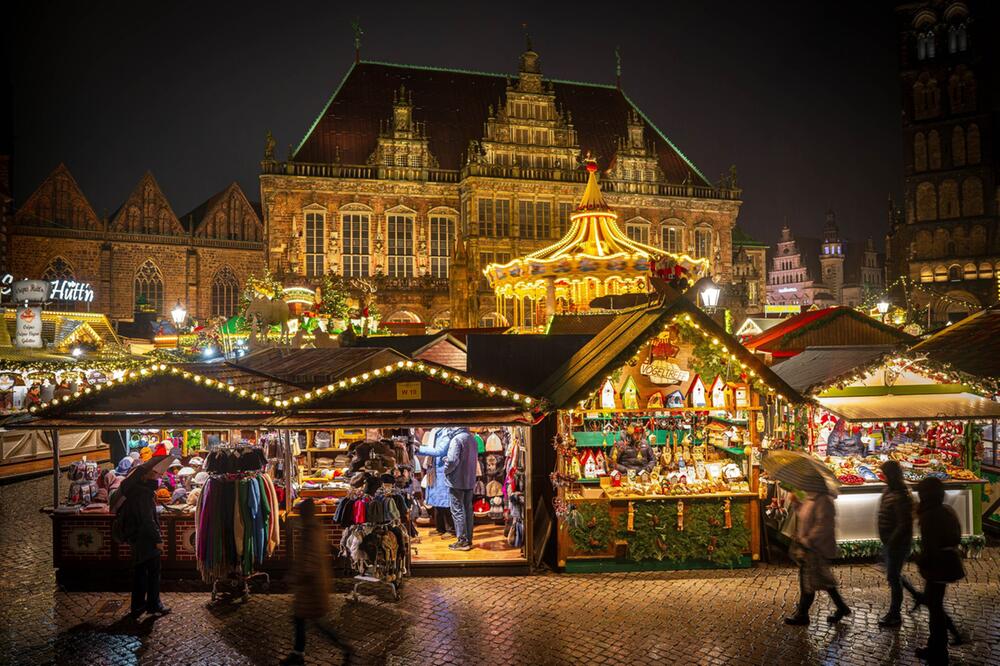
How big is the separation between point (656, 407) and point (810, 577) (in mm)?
2506

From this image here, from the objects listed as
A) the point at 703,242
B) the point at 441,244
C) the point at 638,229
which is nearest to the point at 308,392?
the point at 441,244

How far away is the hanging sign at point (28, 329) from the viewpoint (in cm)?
1970

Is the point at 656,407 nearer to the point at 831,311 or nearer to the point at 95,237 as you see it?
the point at 831,311

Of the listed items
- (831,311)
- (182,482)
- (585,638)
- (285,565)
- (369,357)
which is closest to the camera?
(585,638)

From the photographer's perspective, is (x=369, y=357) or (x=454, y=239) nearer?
(x=369, y=357)

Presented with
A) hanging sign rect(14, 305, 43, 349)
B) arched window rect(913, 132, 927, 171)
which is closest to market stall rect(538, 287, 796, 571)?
hanging sign rect(14, 305, 43, 349)

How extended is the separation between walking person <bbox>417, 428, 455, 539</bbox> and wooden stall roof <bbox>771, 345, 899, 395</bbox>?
445 cm

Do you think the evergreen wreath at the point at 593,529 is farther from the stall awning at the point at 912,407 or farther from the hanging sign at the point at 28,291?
the hanging sign at the point at 28,291

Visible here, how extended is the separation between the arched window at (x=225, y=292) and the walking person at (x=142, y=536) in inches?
1258

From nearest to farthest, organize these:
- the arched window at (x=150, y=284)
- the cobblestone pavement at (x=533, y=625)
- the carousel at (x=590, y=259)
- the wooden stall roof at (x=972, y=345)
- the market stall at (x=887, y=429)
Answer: the cobblestone pavement at (x=533, y=625), the market stall at (x=887, y=429), the wooden stall roof at (x=972, y=345), the carousel at (x=590, y=259), the arched window at (x=150, y=284)

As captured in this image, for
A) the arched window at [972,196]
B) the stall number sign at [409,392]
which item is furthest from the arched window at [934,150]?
the stall number sign at [409,392]

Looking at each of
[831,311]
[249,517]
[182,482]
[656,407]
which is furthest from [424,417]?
[831,311]

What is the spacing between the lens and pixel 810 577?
6.43 meters

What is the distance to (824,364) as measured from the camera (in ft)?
33.4
